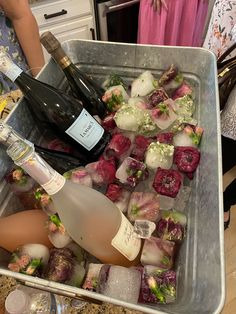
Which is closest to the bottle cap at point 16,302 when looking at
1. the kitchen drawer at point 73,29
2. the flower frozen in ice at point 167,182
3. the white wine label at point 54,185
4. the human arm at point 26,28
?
the white wine label at point 54,185

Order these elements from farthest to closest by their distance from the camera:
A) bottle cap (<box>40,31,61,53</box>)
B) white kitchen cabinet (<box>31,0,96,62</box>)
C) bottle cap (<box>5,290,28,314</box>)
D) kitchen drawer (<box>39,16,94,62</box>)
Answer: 1. kitchen drawer (<box>39,16,94,62</box>)
2. white kitchen cabinet (<box>31,0,96,62</box>)
3. bottle cap (<box>40,31,61,53</box>)
4. bottle cap (<box>5,290,28,314</box>)

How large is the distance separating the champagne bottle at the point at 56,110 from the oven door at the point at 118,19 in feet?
3.32

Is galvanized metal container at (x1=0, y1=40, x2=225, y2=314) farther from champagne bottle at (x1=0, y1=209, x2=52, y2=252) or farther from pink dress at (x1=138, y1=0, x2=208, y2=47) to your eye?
pink dress at (x1=138, y1=0, x2=208, y2=47)

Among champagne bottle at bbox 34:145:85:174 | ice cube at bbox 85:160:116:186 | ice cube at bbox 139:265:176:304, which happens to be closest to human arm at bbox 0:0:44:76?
champagne bottle at bbox 34:145:85:174

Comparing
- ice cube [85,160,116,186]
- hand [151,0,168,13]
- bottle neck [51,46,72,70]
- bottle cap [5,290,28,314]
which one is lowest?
bottle cap [5,290,28,314]

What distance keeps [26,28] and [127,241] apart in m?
0.74

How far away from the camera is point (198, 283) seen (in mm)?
427

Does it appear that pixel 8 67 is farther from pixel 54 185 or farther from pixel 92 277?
pixel 92 277

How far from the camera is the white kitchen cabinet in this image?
1.47 metres

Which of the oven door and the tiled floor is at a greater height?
the oven door

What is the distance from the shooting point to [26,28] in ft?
3.09

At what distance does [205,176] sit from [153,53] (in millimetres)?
319

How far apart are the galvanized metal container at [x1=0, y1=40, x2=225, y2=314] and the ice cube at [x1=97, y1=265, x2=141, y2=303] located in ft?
0.17

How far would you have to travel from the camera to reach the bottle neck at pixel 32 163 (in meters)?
0.43
